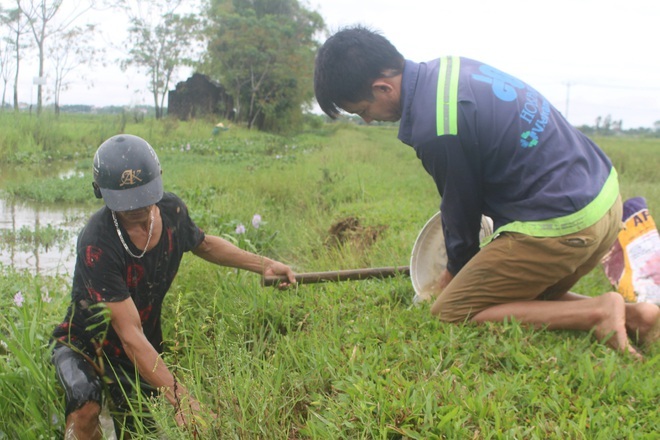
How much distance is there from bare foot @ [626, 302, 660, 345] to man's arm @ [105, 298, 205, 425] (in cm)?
201

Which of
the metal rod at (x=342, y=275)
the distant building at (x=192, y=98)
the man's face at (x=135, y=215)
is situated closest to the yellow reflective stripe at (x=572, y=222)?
the metal rod at (x=342, y=275)

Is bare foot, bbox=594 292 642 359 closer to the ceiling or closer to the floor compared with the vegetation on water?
closer to the ceiling

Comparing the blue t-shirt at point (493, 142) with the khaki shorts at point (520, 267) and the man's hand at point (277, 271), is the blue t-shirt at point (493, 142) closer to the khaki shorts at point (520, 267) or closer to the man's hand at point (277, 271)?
the khaki shorts at point (520, 267)

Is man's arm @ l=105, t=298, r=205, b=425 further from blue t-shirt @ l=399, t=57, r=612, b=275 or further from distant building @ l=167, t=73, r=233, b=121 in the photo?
distant building @ l=167, t=73, r=233, b=121

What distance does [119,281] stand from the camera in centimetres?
246

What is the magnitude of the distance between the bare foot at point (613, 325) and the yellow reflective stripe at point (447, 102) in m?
1.05

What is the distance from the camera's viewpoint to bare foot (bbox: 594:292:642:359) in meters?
2.61

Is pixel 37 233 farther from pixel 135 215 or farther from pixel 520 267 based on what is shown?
pixel 520 267

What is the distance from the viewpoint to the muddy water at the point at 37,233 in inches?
Answer: 205

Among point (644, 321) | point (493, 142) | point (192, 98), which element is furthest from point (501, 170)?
point (192, 98)

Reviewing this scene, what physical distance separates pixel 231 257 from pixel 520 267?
1435 mm

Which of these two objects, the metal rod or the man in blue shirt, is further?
the metal rod

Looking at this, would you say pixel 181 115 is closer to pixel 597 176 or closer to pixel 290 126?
pixel 290 126

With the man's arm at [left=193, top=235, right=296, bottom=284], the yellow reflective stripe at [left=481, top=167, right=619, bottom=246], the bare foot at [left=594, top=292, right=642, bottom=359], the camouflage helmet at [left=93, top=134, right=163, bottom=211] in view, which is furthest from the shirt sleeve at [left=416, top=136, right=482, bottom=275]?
the camouflage helmet at [left=93, top=134, right=163, bottom=211]
